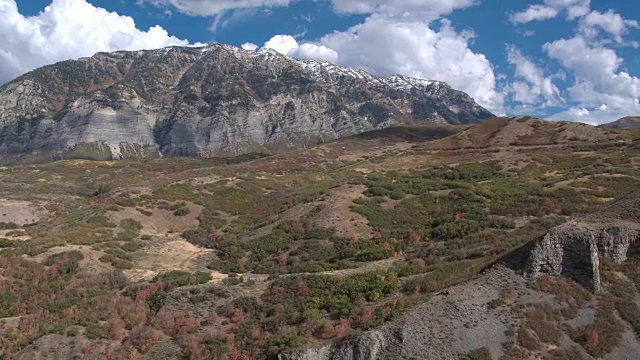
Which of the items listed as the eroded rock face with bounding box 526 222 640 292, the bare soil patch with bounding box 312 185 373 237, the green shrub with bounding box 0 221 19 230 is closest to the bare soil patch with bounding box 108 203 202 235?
the green shrub with bounding box 0 221 19 230

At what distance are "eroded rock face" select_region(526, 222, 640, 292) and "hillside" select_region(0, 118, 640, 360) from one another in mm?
372

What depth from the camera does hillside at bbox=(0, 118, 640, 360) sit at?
65.7 ft

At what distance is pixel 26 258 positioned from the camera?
3403cm

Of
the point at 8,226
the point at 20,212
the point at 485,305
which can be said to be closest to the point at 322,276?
the point at 485,305

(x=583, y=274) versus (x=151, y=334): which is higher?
(x=583, y=274)

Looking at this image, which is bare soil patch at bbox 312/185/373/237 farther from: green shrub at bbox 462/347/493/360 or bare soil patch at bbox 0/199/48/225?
bare soil patch at bbox 0/199/48/225

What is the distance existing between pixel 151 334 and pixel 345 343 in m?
9.94

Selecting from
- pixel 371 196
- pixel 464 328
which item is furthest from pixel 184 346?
pixel 371 196

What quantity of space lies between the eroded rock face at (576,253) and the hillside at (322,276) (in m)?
0.37

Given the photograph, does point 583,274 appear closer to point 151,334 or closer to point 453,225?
point 453,225

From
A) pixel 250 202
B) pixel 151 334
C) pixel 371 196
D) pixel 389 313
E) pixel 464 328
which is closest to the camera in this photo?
pixel 464 328

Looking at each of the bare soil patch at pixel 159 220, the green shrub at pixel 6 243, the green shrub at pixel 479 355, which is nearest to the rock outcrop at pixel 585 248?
the green shrub at pixel 479 355

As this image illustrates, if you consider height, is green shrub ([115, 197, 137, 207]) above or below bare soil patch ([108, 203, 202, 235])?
above

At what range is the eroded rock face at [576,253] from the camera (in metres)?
22.3
